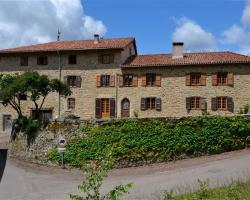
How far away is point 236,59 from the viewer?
3525 centimetres

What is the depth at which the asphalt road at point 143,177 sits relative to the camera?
18953 mm

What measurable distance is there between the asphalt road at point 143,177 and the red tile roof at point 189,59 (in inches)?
520

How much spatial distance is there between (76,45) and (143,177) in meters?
20.5

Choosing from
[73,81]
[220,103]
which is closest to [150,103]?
[220,103]

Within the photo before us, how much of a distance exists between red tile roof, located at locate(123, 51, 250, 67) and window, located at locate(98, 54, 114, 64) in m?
1.36

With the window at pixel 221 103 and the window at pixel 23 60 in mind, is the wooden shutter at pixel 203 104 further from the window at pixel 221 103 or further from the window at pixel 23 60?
the window at pixel 23 60

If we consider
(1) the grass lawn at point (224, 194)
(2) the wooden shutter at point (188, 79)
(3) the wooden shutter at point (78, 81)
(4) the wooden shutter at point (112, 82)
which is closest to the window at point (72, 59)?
(3) the wooden shutter at point (78, 81)

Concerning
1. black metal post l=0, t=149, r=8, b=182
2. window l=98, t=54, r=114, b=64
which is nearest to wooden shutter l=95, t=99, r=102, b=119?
window l=98, t=54, r=114, b=64

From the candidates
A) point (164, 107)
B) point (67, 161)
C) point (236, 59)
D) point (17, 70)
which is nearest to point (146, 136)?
point (67, 161)

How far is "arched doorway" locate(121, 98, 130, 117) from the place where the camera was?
37438mm

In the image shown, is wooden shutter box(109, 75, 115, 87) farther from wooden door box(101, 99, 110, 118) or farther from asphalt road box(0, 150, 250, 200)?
asphalt road box(0, 150, 250, 200)

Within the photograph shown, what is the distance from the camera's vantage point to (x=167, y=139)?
24.8 metres

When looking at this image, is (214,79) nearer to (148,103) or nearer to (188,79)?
(188,79)

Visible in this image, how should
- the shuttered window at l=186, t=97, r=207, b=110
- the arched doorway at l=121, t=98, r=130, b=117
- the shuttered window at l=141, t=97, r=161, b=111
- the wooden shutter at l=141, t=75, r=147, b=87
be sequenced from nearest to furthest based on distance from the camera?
the shuttered window at l=186, t=97, r=207, b=110, the shuttered window at l=141, t=97, r=161, b=111, the wooden shutter at l=141, t=75, r=147, b=87, the arched doorway at l=121, t=98, r=130, b=117
